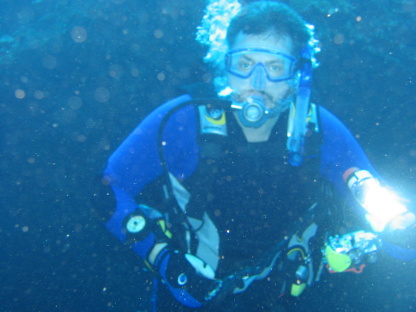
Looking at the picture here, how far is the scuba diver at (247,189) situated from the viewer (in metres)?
2.24

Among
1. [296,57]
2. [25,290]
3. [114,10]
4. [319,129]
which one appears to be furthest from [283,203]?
[114,10]

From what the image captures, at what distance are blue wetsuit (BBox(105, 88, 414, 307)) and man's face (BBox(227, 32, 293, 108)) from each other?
0.31 meters

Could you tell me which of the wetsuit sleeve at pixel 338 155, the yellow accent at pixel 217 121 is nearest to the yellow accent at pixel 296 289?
the wetsuit sleeve at pixel 338 155

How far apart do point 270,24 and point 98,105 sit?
4.21 metres

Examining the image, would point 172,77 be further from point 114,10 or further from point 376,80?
point 376,80

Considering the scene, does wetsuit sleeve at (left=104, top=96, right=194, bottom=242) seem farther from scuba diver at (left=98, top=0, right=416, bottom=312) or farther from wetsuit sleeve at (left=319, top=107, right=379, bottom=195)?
wetsuit sleeve at (left=319, top=107, right=379, bottom=195)

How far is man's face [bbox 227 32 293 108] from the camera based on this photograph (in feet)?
8.44

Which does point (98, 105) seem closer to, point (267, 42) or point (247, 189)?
point (267, 42)

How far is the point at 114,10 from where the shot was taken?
5.86m

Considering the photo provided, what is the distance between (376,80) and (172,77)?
421 centimetres

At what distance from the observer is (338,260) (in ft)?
7.76

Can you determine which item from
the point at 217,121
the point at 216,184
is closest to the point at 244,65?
the point at 217,121

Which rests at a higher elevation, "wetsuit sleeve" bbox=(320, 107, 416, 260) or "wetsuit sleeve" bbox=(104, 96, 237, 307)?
"wetsuit sleeve" bbox=(320, 107, 416, 260)

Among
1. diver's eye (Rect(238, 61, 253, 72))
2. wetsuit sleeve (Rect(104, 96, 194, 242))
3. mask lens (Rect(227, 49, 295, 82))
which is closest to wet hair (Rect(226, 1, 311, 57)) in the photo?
mask lens (Rect(227, 49, 295, 82))
